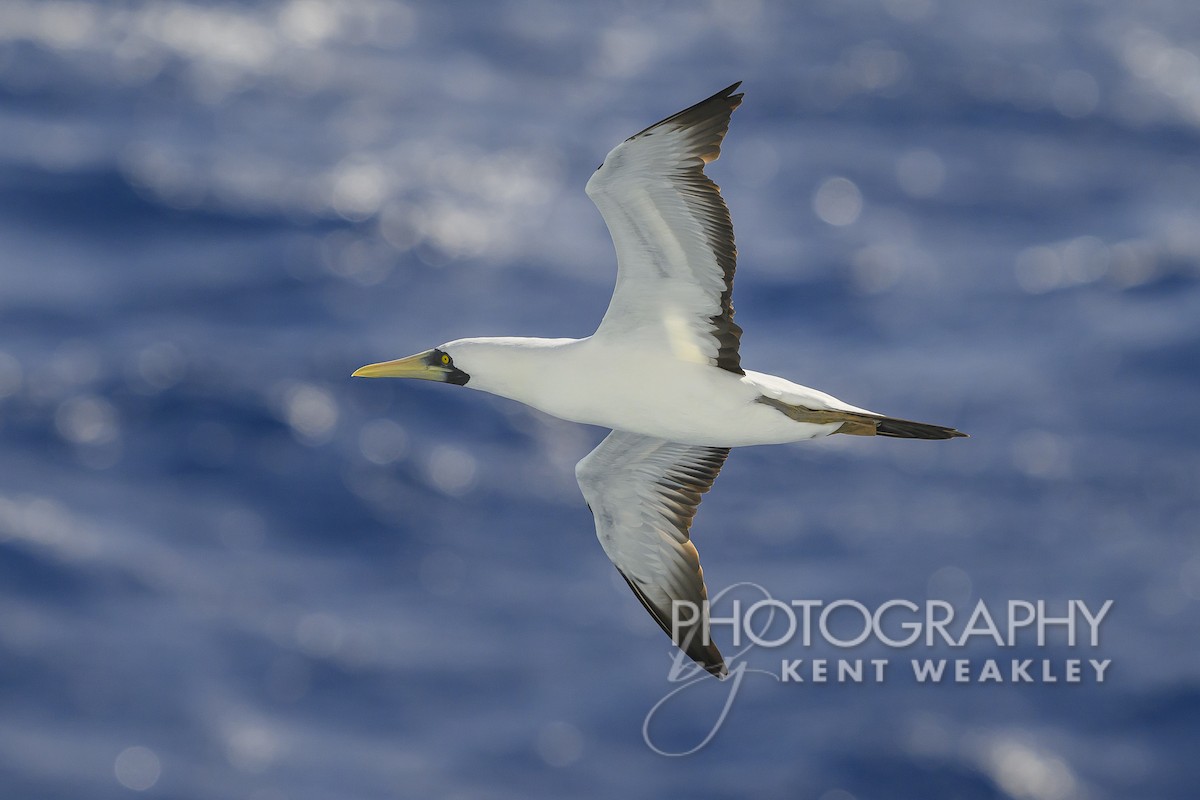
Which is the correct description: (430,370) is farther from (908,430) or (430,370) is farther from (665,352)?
(908,430)

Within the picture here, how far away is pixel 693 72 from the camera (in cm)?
7494

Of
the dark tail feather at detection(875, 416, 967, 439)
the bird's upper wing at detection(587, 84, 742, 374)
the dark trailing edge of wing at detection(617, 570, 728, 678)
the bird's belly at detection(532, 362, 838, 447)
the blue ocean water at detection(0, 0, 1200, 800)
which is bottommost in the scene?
the dark trailing edge of wing at detection(617, 570, 728, 678)

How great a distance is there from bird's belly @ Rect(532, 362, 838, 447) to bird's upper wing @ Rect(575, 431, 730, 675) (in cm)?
189

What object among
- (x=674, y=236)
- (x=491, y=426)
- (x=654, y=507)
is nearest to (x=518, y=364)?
(x=674, y=236)

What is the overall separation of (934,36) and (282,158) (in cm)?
3076

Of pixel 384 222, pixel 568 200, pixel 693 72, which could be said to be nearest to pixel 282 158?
pixel 384 222

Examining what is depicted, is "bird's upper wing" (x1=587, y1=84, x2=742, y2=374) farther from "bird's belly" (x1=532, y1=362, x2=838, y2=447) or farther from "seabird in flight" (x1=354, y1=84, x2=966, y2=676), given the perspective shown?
"bird's belly" (x1=532, y1=362, x2=838, y2=447)

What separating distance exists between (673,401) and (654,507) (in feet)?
8.21

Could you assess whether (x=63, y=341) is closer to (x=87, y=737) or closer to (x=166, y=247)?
(x=166, y=247)

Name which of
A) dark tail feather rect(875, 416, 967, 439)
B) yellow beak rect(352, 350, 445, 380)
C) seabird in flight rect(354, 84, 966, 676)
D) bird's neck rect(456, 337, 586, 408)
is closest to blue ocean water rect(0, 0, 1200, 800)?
yellow beak rect(352, 350, 445, 380)

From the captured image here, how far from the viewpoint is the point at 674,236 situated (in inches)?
596

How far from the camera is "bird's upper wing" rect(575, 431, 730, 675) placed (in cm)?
1764

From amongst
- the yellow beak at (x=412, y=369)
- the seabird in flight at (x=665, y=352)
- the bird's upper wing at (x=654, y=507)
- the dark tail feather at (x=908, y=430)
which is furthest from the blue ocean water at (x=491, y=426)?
the seabird in flight at (x=665, y=352)

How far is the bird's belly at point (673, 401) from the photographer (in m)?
15.5
